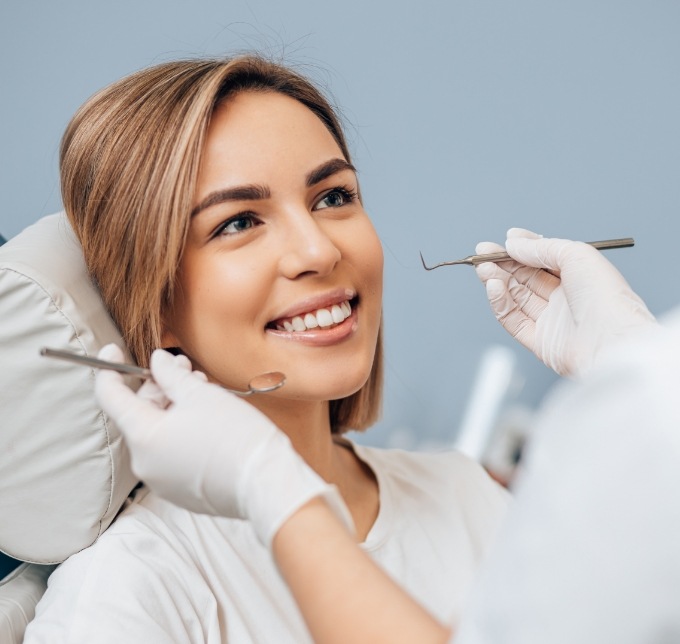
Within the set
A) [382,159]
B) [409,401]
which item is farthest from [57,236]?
[409,401]

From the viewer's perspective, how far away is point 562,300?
4.59 ft

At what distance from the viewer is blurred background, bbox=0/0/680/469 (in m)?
2.01

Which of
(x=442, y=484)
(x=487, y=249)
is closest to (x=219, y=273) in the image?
(x=487, y=249)

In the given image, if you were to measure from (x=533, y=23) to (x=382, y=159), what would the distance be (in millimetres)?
492

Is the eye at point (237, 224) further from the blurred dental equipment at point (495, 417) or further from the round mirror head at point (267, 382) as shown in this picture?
the blurred dental equipment at point (495, 417)

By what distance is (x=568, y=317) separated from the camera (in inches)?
53.2

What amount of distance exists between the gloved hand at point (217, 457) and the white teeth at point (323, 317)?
1.14 feet

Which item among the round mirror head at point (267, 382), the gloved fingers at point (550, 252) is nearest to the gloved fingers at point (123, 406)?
the round mirror head at point (267, 382)

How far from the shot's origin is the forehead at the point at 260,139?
1283mm

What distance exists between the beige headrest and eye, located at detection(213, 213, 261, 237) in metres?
0.24

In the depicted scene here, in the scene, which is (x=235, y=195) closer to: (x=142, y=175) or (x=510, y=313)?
(x=142, y=175)

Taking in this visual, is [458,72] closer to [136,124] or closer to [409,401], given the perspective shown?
[409,401]

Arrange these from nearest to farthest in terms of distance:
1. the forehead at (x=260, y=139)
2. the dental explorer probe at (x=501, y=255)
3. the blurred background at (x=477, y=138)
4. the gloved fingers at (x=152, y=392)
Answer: the gloved fingers at (x=152, y=392)
the forehead at (x=260, y=139)
the dental explorer probe at (x=501, y=255)
the blurred background at (x=477, y=138)

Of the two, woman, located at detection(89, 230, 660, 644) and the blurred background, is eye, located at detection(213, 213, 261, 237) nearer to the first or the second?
woman, located at detection(89, 230, 660, 644)
